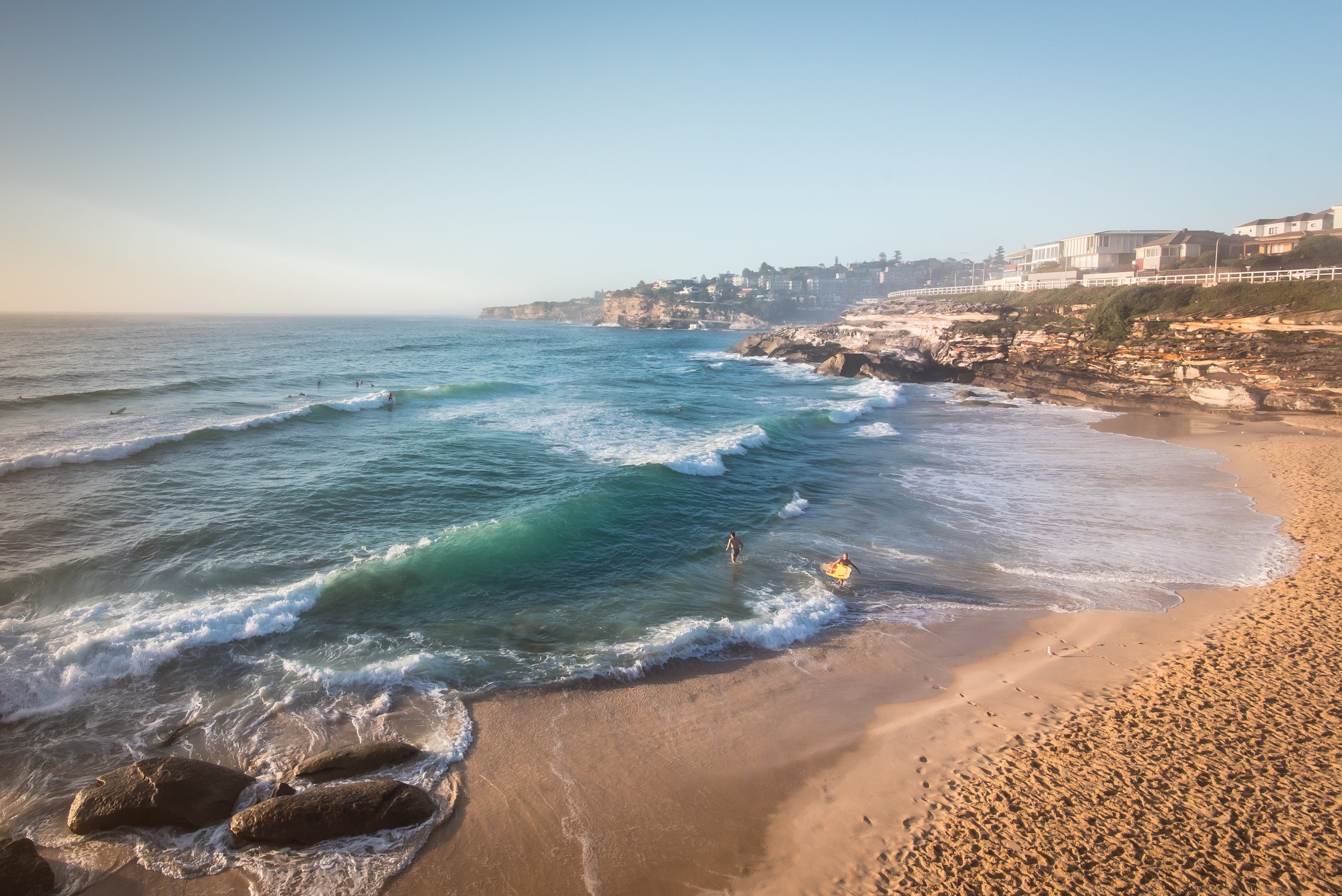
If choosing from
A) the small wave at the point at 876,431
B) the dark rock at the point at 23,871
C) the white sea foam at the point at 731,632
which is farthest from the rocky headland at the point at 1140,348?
the dark rock at the point at 23,871

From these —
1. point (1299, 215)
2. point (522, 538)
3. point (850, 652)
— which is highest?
point (1299, 215)

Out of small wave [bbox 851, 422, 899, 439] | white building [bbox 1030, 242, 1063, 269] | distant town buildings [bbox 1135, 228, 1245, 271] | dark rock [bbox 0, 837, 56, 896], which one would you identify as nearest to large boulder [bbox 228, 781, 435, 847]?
dark rock [bbox 0, 837, 56, 896]

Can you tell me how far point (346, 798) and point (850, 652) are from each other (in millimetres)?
8541

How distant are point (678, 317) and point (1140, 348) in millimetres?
103435

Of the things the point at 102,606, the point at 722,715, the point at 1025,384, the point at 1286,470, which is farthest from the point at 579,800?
the point at 1025,384

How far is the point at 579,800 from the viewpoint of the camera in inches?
303

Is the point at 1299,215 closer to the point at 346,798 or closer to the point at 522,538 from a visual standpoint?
the point at 522,538

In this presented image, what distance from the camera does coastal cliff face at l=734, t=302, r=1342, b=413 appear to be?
Result: 28375mm

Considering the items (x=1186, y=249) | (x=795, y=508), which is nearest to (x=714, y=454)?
(x=795, y=508)

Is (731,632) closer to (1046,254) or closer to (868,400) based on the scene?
(868,400)

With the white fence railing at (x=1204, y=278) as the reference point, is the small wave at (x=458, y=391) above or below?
below

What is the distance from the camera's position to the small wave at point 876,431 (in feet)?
96.0

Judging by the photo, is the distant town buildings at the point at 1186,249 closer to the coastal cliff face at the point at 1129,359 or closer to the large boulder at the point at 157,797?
the coastal cliff face at the point at 1129,359

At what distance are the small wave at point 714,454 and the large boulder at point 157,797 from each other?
16.1 m
